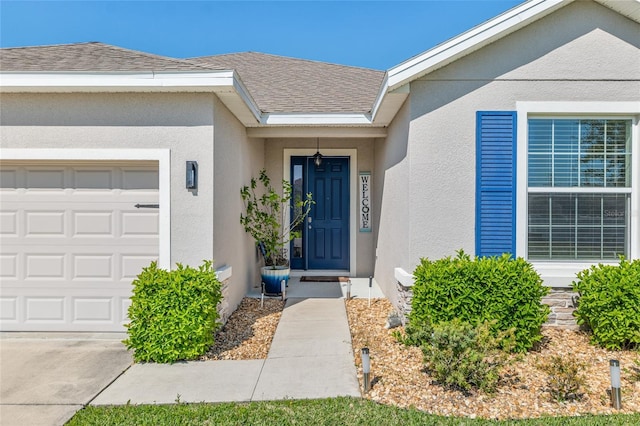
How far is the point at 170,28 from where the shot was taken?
33.9 ft

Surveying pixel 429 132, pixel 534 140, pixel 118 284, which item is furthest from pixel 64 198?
pixel 534 140

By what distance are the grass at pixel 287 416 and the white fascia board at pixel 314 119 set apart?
475cm

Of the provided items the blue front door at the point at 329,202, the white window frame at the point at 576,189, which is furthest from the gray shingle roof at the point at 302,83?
the white window frame at the point at 576,189

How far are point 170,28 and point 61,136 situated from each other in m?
6.54

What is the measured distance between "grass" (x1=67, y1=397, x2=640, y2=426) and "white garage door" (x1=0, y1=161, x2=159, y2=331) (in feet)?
7.51

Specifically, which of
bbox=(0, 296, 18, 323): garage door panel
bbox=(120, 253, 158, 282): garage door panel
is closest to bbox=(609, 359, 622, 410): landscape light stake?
bbox=(120, 253, 158, 282): garage door panel

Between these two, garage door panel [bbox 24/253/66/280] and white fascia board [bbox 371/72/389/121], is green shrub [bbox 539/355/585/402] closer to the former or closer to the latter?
white fascia board [bbox 371/72/389/121]

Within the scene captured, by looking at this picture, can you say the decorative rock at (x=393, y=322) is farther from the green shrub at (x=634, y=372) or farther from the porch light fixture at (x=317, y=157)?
the porch light fixture at (x=317, y=157)

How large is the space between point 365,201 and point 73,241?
5.72 meters

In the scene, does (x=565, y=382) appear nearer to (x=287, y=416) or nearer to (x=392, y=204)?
(x=287, y=416)

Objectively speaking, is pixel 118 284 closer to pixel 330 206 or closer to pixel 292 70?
pixel 330 206

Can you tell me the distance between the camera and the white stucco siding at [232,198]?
18.0 ft

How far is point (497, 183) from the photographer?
5.18 metres

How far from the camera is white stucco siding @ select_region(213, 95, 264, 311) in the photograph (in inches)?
216
